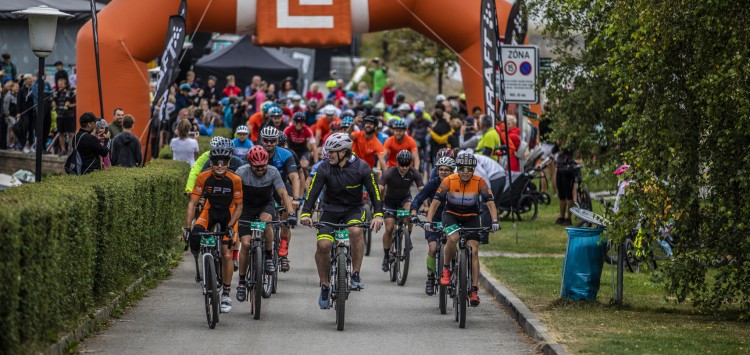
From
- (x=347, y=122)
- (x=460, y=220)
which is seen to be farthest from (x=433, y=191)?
(x=347, y=122)

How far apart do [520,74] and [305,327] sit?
9238mm

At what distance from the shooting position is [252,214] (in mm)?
14867

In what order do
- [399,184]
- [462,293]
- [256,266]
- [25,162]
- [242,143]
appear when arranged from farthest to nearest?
[25,162], [242,143], [399,184], [256,266], [462,293]

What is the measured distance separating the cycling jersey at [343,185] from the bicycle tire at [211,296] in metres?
1.55

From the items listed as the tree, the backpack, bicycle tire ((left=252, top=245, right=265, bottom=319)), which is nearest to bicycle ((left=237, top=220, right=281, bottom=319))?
bicycle tire ((left=252, top=245, right=265, bottom=319))

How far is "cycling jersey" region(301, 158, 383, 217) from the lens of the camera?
46.6 feet

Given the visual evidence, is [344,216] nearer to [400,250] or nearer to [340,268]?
[340,268]

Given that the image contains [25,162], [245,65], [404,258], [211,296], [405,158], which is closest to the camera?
[211,296]

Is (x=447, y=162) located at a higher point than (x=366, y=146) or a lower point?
lower

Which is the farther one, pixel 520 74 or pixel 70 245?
pixel 520 74

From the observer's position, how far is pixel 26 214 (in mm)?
9711

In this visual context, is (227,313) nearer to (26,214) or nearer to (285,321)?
(285,321)

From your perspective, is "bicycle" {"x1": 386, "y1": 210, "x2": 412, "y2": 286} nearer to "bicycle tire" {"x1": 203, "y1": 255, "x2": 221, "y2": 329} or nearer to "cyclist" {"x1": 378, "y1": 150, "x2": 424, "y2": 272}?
"cyclist" {"x1": 378, "y1": 150, "x2": 424, "y2": 272}

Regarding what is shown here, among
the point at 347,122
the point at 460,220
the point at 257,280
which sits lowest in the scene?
the point at 257,280
